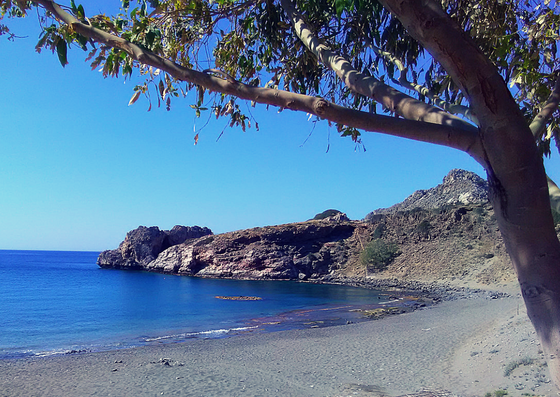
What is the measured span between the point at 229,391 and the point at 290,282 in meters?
51.4

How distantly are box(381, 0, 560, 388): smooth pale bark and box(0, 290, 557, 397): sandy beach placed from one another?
4.96 meters

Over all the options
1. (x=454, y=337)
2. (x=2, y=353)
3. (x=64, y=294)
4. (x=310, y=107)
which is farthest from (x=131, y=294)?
(x=310, y=107)

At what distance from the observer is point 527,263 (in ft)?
7.81

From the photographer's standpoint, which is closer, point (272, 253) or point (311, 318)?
point (311, 318)

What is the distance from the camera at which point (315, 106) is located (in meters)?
2.95

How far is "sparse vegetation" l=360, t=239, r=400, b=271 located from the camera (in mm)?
57781

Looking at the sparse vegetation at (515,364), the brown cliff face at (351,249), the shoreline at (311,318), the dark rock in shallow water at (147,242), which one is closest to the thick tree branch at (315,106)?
the sparse vegetation at (515,364)

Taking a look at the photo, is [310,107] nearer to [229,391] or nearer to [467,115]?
[467,115]

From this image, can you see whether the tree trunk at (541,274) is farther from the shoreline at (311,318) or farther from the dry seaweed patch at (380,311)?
the dry seaweed patch at (380,311)

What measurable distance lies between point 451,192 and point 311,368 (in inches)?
3479

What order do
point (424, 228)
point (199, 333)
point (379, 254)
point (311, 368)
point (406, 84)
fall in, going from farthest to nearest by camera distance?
point (424, 228), point (379, 254), point (199, 333), point (311, 368), point (406, 84)

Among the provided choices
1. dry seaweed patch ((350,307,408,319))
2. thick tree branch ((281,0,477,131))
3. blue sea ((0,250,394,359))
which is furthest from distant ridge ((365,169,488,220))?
thick tree branch ((281,0,477,131))

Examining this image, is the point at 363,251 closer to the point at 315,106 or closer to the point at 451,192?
the point at 451,192

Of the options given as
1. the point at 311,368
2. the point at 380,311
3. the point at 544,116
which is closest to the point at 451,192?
the point at 380,311
